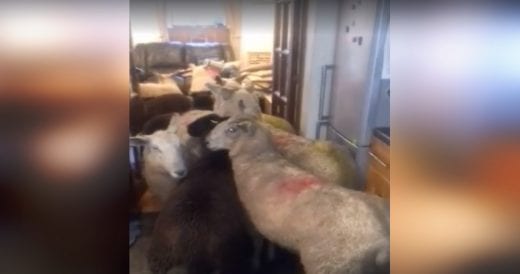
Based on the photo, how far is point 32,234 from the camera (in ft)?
2.22

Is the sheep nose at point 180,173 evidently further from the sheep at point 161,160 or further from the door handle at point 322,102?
the door handle at point 322,102

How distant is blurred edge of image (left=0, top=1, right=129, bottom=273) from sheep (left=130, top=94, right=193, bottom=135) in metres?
0.02

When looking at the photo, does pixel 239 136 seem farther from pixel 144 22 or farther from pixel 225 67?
pixel 144 22

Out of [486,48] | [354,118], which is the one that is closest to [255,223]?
[354,118]

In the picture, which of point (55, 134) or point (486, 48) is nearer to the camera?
point (55, 134)

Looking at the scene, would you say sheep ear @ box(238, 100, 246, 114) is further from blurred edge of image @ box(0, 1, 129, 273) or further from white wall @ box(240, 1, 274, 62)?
blurred edge of image @ box(0, 1, 129, 273)

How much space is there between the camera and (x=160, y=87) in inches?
26.6

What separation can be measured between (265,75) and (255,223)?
26 cm

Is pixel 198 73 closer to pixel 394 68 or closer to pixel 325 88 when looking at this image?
pixel 325 88

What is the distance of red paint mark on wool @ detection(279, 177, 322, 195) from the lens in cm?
73

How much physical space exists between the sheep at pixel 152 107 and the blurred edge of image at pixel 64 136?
0.05 ft

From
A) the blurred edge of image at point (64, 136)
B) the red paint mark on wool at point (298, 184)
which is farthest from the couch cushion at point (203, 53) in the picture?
the red paint mark on wool at point (298, 184)

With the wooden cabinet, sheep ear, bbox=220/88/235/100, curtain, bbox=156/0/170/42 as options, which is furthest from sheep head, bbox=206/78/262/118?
the wooden cabinet

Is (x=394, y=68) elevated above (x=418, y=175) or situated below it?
above
